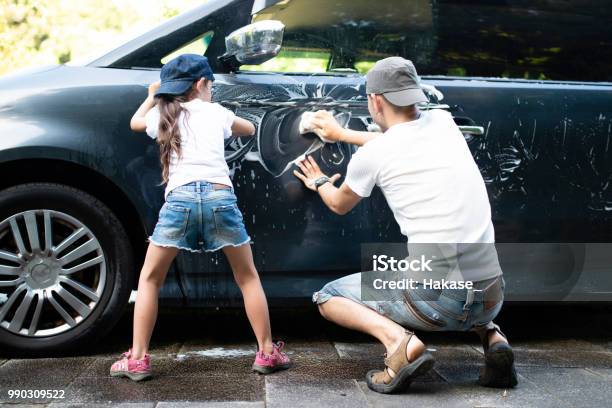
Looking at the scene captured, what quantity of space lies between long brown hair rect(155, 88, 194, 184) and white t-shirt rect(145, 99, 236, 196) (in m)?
0.02

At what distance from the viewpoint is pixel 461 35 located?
425 cm

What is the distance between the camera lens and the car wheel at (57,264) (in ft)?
12.1

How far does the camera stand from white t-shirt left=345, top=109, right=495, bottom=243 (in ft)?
10.7

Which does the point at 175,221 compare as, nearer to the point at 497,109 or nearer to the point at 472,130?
the point at 472,130

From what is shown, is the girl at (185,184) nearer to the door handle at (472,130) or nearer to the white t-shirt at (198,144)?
the white t-shirt at (198,144)

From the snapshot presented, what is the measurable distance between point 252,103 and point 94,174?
0.76m

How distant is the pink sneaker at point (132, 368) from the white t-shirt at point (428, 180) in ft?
3.57

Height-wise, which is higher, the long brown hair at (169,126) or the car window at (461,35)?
the car window at (461,35)

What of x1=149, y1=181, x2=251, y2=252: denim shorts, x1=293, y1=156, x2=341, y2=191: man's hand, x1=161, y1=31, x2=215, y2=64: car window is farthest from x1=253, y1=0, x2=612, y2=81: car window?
x1=149, y1=181, x2=251, y2=252: denim shorts

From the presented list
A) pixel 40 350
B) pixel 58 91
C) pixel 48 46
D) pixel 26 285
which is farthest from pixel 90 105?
pixel 48 46

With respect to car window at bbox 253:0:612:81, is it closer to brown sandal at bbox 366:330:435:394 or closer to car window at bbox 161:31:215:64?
car window at bbox 161:31:215:64

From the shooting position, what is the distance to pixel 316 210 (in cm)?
388

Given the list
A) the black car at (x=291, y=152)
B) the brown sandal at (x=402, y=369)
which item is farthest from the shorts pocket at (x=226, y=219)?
the brown sandal at (x=402, y=369)

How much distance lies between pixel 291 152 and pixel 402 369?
1.12 m
